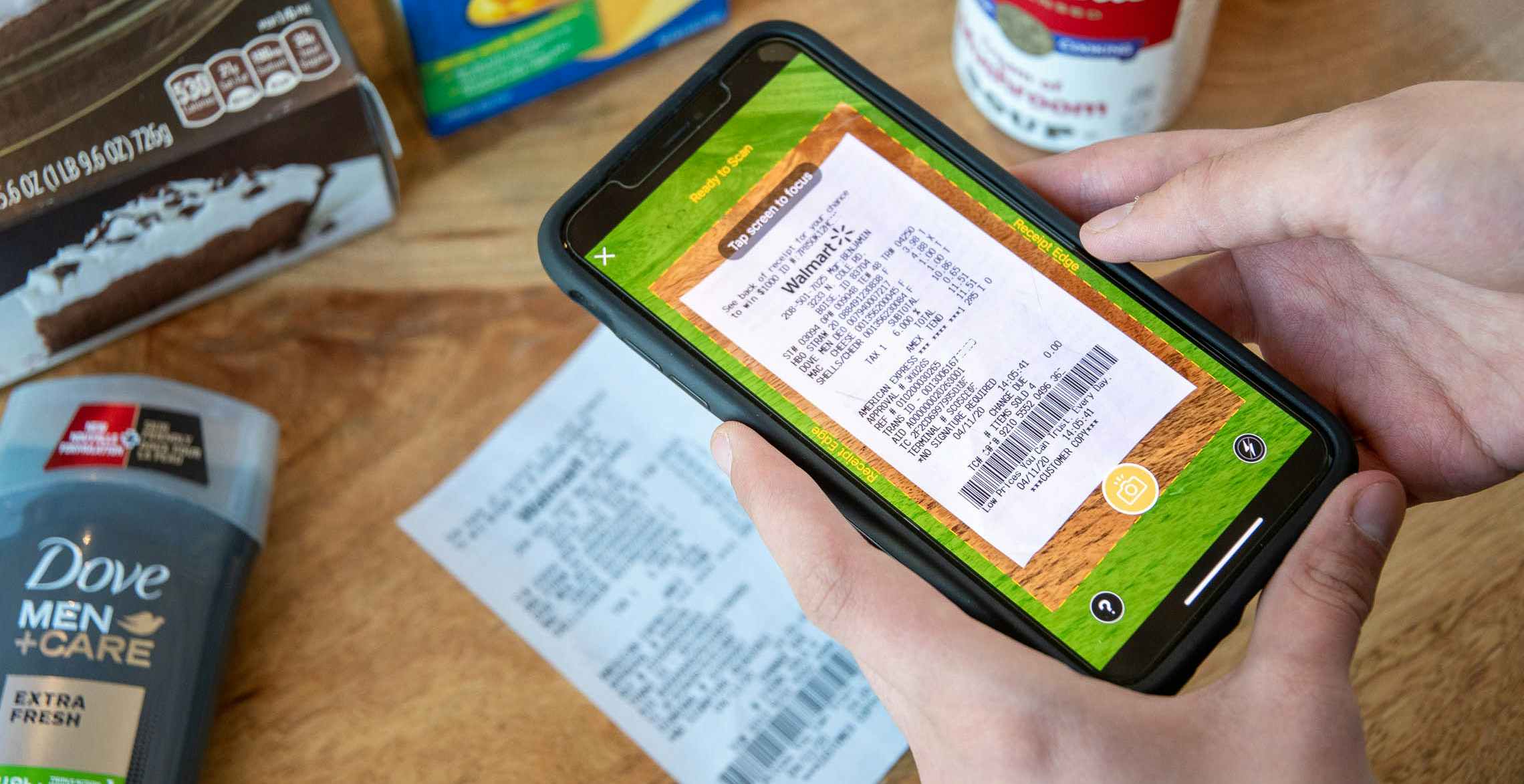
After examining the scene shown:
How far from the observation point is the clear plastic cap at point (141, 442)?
50 cm

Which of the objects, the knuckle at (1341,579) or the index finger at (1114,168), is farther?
the index finger at (1114,168)

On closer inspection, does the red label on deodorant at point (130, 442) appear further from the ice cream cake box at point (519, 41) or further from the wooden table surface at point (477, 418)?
the ice cream cake box at point (519, 41)

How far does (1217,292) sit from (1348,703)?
8.7 inches

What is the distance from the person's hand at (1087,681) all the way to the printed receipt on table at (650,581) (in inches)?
4.9

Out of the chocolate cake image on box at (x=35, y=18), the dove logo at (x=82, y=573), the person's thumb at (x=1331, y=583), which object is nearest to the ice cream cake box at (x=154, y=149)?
the chocolate cake image on box at (x=35, y=18)

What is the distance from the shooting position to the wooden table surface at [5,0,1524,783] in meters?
0.52

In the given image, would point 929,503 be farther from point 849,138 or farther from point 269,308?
point 269,308

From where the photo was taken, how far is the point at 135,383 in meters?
0.52

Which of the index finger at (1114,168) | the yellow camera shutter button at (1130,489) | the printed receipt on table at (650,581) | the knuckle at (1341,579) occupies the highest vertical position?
the index finger at (1114,168)

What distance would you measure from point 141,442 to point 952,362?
0.34 meters

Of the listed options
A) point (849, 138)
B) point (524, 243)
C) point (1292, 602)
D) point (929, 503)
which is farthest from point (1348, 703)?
point (524, 243)

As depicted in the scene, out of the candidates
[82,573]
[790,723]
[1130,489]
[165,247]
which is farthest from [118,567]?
[1130,489]

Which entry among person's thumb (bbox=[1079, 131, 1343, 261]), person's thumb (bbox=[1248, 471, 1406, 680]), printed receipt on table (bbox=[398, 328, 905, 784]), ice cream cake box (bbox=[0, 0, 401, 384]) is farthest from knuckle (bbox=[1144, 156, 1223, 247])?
ice cream cake box (bbox=[0, 0, 401, 384])

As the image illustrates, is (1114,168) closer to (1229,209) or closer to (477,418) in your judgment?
(1229,209)
